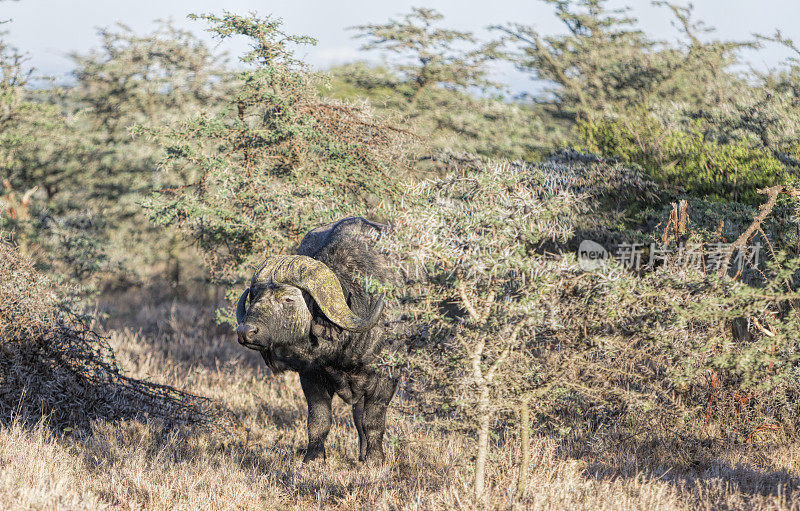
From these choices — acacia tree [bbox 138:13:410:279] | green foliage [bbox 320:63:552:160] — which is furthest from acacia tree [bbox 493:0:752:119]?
acacia tree [bbox 138:13:410:279]

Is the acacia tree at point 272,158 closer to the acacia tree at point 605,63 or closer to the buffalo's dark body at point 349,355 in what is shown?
the buffalo's dark body at point 349,355

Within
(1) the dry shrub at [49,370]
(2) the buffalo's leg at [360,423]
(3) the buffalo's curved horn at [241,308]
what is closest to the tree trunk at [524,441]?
(2) the buffalo's leg at [360,423]

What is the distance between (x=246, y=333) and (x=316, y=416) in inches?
68.6

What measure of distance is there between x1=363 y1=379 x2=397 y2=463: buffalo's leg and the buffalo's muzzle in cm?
156

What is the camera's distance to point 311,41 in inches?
360

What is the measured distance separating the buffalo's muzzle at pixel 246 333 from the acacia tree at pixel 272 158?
11.6 ft

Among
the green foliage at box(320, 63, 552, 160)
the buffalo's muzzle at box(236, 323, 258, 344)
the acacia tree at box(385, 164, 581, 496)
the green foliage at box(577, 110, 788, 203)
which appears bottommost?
the green foliage at box(320, 63, 552, 160)

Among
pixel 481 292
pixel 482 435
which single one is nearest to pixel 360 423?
pixel 482 435

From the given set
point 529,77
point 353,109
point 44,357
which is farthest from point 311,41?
point 529,77

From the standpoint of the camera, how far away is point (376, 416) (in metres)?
6.34

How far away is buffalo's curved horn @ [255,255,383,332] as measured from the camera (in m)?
5.57

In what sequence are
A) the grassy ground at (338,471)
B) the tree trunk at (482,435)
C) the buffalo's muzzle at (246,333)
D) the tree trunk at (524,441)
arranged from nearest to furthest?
the tree trunk at (482,435)
the tree trunk at (524,441)
the grassy ground at (338,471)
the buffalo's muzzle at (246,333)

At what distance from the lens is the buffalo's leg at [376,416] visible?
6.31 m

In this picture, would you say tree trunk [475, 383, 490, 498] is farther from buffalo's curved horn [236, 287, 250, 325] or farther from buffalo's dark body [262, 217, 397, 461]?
buffalo's curved horn [236, 287, 250, 325]
